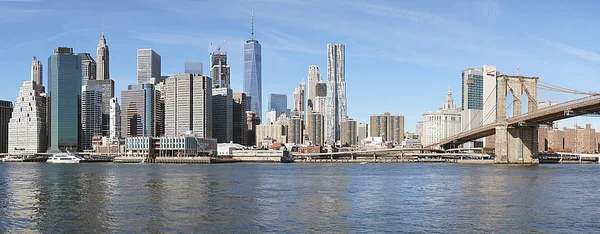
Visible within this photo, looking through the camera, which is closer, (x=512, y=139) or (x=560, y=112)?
(x=560, y=112)

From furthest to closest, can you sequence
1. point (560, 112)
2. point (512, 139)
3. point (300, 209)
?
point (512, 139)
point (560, 112)
point (300, 209)

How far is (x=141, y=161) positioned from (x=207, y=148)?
2514cm

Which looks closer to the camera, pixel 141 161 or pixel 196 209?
pixel 196 209

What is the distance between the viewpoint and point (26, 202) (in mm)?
33469

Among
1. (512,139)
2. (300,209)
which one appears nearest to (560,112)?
(512,139)

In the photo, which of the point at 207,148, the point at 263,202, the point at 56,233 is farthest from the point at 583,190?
the point at 207,148

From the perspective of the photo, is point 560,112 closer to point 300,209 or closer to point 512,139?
point 512,139

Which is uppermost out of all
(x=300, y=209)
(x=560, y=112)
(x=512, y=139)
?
(x=560, y=112)

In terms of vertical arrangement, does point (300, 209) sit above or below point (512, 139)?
below

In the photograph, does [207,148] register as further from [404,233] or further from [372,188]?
[404,233]

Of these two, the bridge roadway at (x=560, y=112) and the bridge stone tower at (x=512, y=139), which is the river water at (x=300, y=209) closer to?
the bridge roadway at (x=560, y=112)

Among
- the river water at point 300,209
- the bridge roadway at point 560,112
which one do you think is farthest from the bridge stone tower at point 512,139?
the river water at point 300,209

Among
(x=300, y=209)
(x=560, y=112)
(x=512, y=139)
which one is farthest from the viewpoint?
(x=512, y=139)

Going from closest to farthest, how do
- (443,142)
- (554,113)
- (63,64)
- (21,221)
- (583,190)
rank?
(21,221), (583,190), (554,113), (443,142), (63,64)
